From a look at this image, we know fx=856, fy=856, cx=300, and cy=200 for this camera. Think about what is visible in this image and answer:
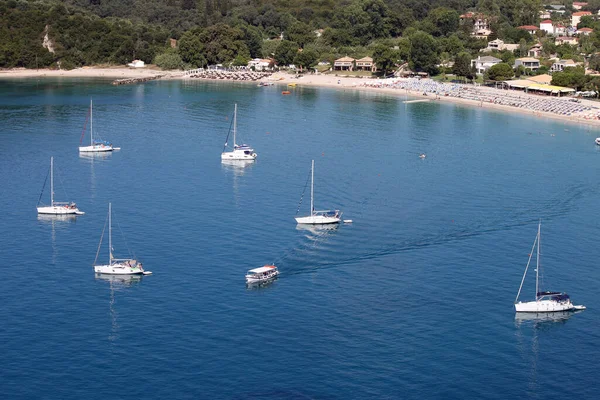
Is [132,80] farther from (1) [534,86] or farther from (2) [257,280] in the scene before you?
(2) [257,280]

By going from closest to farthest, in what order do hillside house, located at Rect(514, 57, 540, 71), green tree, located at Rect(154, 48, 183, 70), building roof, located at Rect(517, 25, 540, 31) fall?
1. hillside house, located at Rect(514, 57, 540, 71)
2. green tree, located at Rect(154, 48, 183, 70)
3. building roof, located at Rect(517, 25, 540, 31)

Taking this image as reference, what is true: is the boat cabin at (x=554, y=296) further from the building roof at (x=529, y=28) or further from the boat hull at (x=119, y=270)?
the building roof at (x=529, y=28)

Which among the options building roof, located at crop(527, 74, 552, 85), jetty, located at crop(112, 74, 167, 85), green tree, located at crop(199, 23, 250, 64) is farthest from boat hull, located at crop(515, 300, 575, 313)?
green tree, located at crop(199, 23, 250, 64)

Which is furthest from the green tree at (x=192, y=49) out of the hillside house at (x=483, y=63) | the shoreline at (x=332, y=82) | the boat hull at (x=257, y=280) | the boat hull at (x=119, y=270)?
the boat hull at (x=257, y=280)

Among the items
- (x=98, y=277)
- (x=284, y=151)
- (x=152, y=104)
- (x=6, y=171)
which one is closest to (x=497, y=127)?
(x=284, y=151)

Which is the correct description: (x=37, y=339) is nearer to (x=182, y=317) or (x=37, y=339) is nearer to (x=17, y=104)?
(x=182, y=317)

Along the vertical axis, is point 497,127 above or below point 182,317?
above

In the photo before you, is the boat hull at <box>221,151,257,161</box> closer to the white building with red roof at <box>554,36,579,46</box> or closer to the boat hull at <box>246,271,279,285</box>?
the boat hull at <box>246,271,279,285</box>
